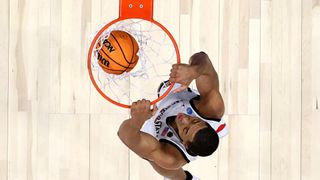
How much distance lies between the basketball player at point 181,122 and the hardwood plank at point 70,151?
0.35 meters

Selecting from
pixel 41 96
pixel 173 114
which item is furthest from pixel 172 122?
pixel 41 96

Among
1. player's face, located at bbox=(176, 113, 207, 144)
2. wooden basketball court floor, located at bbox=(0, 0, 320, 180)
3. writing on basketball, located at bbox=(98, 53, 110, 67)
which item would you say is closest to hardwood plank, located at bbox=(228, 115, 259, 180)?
wooden basketball court floor, located at bbox=(0, 0, 320, 180)

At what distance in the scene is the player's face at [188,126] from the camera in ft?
4.14

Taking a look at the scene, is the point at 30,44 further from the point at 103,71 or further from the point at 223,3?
the point at 223,3

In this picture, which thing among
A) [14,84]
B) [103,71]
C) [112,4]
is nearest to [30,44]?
[14,84]

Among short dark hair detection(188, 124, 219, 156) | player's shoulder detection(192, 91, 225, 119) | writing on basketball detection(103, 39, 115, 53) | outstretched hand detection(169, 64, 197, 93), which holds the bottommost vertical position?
short dark hair detection(188, 124, 219, 156)

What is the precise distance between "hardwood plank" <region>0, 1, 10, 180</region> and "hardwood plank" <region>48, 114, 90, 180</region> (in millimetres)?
170

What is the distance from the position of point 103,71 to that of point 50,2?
47 cm

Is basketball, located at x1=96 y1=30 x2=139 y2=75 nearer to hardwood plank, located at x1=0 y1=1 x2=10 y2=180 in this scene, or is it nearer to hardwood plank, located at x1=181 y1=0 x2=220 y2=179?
hardwood plank, located at x1=181 y1=0 x2=220 y2=179

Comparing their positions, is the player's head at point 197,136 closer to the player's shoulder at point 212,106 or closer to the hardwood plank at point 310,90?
the player's shoulder at point 212,106

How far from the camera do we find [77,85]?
175 centimetres

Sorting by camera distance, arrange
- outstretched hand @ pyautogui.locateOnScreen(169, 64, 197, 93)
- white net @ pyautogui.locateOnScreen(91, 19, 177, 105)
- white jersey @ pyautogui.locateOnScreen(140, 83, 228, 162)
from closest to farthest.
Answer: outstretched hand @ pyautogui.locateOnScreen(169, 64, 197, 93), white jersey @ pyautogui.locateOnScreen(140, 83, 228, 162), white net @ pyautogui.locateOnScreen(91, 19, 177, 105)

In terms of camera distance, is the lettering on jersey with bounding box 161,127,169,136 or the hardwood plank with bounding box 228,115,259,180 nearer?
the lettering on jersey with bounding box 161,127,169,136

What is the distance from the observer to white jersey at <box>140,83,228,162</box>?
1.38 m
